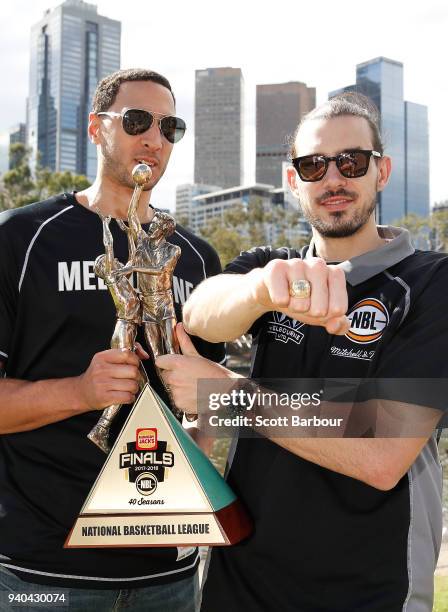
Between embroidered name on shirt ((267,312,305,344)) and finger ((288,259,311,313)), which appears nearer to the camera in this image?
finger ((288,259,311,313))

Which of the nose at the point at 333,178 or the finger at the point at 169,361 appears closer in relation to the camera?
the finger at the point at 169,361

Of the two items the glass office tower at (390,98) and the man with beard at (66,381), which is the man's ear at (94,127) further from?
the glass office tower at (390,98)

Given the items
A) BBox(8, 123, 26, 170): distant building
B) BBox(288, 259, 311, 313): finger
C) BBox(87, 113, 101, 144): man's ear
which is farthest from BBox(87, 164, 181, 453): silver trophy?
BBox(8, 123, 26, 170): distant building

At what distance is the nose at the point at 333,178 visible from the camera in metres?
2.06

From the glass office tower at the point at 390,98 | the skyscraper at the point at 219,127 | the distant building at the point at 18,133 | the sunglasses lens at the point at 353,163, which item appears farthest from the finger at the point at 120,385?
the distant building at the point at 18,133

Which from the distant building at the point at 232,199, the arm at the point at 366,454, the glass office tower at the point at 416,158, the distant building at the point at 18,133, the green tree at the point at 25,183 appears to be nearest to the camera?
the arm at the point at 366,454

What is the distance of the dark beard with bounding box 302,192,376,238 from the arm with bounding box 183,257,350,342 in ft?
1.28

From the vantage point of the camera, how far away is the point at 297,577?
1820 mm

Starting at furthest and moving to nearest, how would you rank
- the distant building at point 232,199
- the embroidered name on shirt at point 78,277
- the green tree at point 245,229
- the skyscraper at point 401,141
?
the skyscraper at point 401,141 < the distant building at point 232,199 < the green tree at point 245,229 < the embroidered name on shirt at point 78,277

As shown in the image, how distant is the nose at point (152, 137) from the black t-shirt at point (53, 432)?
422 millimetres

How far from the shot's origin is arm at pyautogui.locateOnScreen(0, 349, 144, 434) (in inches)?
79.9

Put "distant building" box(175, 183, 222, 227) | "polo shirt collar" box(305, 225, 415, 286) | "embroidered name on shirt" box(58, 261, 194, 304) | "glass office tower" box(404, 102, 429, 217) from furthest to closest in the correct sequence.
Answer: "glass office tower" box(404, 102, 429, 217)
"distant building" box(175, 183, 222, 227)
"embroidered name on shirt" box(58, 261, 194, 304)
"polo shirt collar" box(305, 225, 415, 286)

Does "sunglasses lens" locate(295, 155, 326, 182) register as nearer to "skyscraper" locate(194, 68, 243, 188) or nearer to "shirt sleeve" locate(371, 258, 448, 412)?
"shirt sleeve" locate(371, 258, 448, 412)

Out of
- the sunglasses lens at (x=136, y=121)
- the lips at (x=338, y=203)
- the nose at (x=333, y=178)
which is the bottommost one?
the lips at (x=338, y=203)
